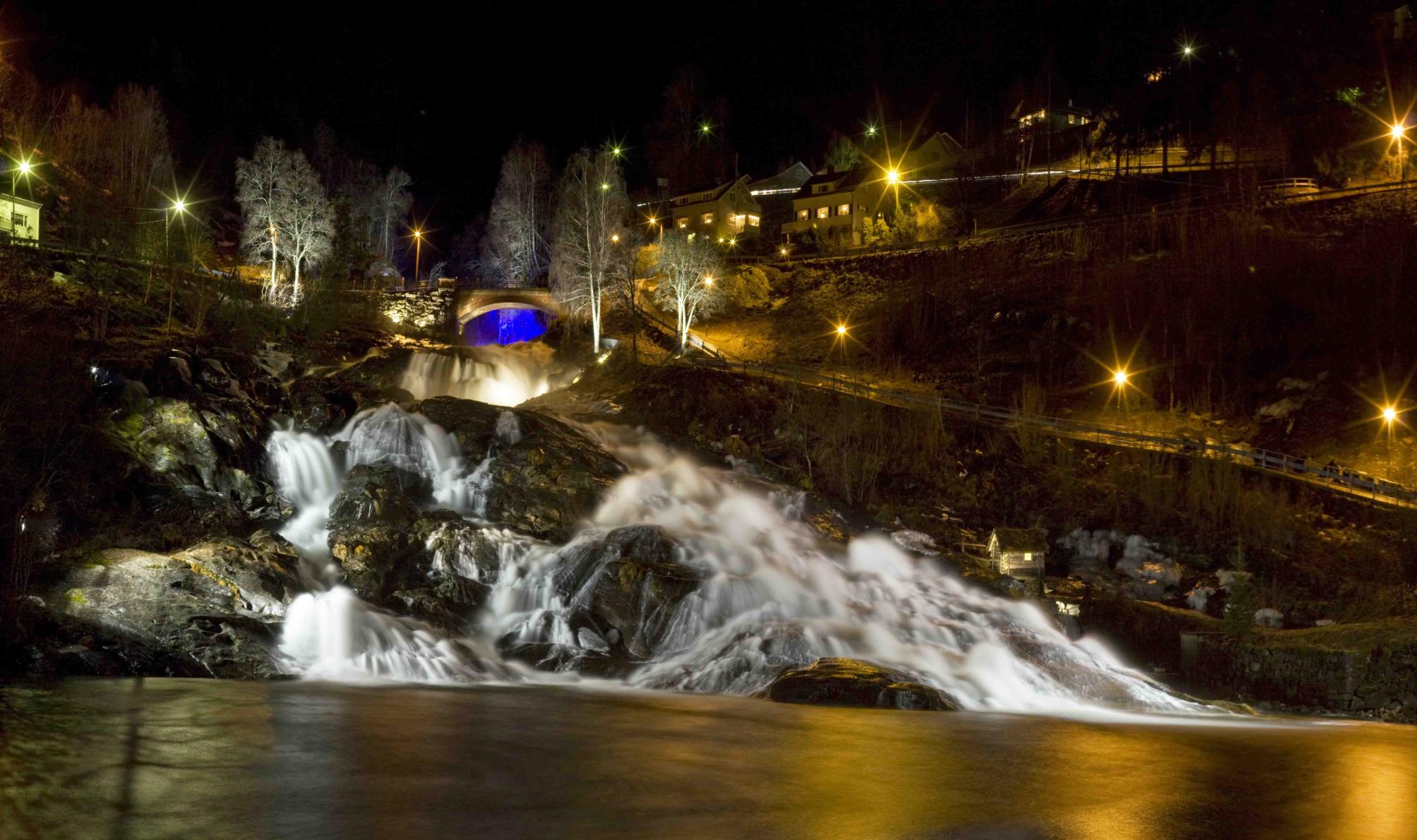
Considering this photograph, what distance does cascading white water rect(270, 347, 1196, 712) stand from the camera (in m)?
18.9

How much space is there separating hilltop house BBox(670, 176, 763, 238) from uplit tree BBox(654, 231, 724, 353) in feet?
74.3

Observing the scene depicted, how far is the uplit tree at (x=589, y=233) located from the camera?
162ft

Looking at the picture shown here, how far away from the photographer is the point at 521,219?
6431 cm

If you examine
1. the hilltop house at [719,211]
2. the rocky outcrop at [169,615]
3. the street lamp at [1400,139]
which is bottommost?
the rocky outcrop at [169,615]

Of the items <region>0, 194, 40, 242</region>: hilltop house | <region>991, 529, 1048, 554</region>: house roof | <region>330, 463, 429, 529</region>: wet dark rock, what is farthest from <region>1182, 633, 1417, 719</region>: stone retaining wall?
<region>0, 194, 40, 242</region>: hilltop house

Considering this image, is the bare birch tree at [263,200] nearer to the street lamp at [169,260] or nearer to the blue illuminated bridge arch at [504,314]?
the street lamp at [169,260]

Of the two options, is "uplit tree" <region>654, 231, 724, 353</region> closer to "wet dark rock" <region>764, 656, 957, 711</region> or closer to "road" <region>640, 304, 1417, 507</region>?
"road" <region>640, 304, 1417, 507</region>

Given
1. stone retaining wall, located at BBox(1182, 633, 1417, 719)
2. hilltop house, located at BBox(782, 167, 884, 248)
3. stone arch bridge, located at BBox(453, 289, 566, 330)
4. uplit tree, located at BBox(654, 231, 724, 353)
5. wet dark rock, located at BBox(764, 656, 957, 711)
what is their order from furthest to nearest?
hilltop house, located at BBox(782, 167, 884, 248) < stone arch bridge, located at BBox(453, 289, 566, 330) < uplit tree, located at BBox(654, 231, 724, 353) < stone retaining wall, located at BBox(1182, 633, 1417, 719) < wet dark rock, located at BBox(764, 656, 957, 711)

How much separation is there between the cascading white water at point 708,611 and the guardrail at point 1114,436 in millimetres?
11169

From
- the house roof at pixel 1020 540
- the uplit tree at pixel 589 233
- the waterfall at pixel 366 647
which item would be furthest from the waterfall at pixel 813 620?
the uplit tree at pixel 589 233

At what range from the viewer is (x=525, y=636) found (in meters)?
21.0

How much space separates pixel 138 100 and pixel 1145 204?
190 ft

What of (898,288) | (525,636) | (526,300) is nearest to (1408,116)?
(898,288)

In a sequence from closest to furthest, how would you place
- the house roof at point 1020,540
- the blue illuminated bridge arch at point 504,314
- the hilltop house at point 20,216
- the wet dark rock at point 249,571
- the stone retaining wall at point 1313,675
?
the stone retaining wall at point 1313,675, the wet dark rock at point 249,571, the house roof at point 1020,540, the hilltop house at point 20,216, the blue illuminated bridge arch at point 504,314
